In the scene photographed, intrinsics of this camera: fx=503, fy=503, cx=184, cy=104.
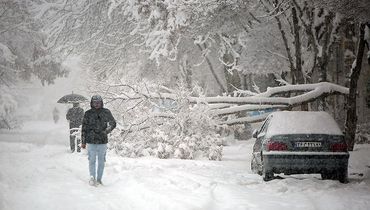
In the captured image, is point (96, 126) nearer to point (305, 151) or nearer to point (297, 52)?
point (305, 151)

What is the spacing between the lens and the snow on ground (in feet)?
27.1

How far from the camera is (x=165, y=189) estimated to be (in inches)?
385

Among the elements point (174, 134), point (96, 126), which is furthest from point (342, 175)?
point (174, 134)

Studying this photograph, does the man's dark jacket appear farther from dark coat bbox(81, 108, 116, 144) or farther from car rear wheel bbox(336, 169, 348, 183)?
car rear wheel bbox(336, 169, 348, 183)

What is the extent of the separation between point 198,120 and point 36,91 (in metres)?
60.3

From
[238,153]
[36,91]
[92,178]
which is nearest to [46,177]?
[92,178]

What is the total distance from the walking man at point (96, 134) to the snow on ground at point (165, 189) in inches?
16.3

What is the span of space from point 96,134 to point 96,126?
19cm

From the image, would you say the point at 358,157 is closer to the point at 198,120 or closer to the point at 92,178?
the point at 198,120

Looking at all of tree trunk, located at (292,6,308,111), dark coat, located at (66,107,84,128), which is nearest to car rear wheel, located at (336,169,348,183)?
tree trunk, located at (292,6,308,111)

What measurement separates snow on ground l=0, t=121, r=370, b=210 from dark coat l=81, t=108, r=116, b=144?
3.11 ft

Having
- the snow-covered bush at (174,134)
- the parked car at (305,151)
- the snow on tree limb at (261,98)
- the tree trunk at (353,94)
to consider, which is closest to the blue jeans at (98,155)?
the parked car at (305,151)

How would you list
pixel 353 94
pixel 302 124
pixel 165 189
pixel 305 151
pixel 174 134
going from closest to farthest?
1. pixel 165 189
2. pixel 305 151
3. pixel 302 124
4. pixel 174 134
5. pixel 353 94

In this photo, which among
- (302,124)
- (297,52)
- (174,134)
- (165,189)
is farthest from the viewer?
(297,52)
